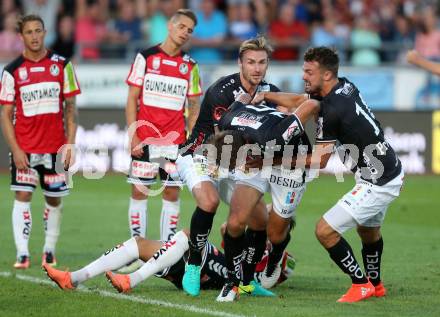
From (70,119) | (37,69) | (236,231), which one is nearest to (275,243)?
(236,231)

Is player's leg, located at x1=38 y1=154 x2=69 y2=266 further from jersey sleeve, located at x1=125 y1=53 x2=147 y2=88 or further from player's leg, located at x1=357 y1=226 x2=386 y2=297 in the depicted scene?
player's leg, located at x1=357 y1=226 x2=386 y2=297

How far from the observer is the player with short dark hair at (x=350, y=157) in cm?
844

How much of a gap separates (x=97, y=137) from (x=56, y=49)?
212 centimetres

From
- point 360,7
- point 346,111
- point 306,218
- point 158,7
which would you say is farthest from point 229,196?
point 360,7

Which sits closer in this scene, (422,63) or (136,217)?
(422,63)

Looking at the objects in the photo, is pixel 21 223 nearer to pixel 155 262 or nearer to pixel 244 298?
pixel 155 262

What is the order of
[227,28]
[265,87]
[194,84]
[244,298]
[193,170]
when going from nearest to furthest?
[244,298], [193,170], [265,87], [194,84], [227,28]

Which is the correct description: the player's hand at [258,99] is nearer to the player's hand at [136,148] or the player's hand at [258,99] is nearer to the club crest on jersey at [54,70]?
the player's hand at [136,148]

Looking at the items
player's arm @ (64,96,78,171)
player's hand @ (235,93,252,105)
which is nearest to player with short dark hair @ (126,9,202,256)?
player's arm @ (64,96,78,171)

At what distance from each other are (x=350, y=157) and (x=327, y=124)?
46 cm

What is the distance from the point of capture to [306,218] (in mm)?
14867

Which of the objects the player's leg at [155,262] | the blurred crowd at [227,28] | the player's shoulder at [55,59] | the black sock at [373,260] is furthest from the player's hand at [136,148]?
the blurred crowd at [227,28]

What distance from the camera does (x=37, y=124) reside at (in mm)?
10875

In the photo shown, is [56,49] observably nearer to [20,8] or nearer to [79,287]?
[20,8]
